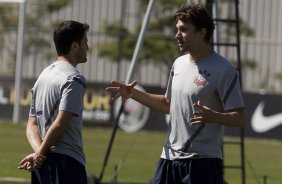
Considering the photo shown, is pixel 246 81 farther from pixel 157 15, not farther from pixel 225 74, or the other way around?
pixel 225 74

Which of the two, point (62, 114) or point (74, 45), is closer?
point (62, 114)

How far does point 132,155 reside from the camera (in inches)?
931

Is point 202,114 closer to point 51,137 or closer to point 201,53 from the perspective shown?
point 201,53

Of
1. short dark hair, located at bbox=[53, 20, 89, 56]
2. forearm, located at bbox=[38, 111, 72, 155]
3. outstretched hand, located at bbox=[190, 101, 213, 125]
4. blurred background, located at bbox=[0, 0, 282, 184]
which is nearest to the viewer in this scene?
outstretched hand, located at bbox=[190, 101, 213, 125]

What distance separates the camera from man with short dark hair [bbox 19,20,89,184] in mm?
7707

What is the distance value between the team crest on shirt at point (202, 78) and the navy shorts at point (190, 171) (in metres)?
0.56

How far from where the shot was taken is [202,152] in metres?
7.92

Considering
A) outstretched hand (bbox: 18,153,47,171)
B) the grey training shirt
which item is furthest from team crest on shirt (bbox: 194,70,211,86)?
outstretched hand (bbox: 18,153,47,171)

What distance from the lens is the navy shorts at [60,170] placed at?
784cm

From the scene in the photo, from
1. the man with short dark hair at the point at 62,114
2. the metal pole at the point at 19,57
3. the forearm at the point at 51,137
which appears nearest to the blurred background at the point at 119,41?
the metal pole at the point at 19,57

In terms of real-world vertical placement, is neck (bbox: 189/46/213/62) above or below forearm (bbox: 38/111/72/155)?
above

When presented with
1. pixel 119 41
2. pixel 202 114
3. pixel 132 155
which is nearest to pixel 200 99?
pixel 202 114

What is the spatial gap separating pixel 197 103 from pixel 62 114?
0.94m

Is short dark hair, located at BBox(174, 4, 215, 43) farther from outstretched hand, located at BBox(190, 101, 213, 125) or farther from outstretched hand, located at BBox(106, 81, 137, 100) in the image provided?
outstretched hand, located at BBox(106, 81, 137, 100)
